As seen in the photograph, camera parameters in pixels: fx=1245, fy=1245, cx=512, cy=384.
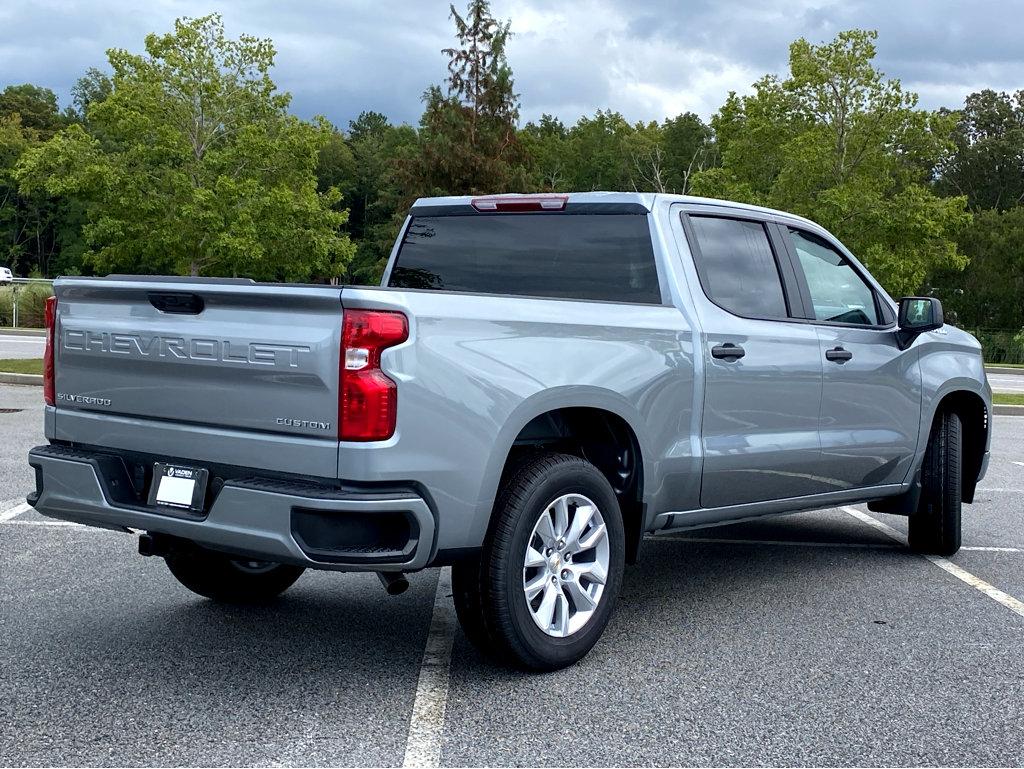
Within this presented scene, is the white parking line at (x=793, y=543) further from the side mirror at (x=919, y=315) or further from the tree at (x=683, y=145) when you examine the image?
the tree at (x=683, y=145)

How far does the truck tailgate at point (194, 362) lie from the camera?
412cm

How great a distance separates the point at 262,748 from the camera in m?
3.85

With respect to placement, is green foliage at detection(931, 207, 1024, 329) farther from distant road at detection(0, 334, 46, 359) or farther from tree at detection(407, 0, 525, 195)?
distant road at detection(0, 334, 46, 359)

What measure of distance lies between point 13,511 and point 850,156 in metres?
37.2

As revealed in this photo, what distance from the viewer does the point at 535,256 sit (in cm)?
582

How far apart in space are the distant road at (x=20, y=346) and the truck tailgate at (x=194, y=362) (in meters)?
20.1

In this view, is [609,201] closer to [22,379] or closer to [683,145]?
[22,379]

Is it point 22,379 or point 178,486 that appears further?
point 22,379

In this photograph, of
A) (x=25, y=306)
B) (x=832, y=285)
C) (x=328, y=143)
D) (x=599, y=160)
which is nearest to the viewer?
(x=832, y=285)

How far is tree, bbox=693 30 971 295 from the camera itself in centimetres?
3894

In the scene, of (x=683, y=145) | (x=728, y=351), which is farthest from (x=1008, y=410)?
(x=683, y=145)

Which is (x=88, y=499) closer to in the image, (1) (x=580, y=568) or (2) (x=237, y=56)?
(1) (x=580, y=568)

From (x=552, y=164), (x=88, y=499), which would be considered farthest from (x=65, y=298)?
(x=552, y=164)

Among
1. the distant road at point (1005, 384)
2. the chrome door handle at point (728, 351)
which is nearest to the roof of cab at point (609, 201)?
the chrome door handle at point (728, 351)
